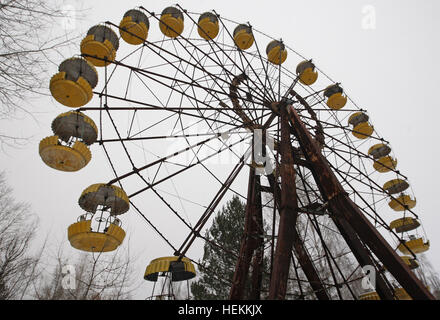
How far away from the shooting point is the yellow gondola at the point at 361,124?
12.2 metres

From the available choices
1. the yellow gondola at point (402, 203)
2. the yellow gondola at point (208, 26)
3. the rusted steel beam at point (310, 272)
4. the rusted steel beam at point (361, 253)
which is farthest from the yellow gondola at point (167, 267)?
the yellow gondola at point (402, 203)

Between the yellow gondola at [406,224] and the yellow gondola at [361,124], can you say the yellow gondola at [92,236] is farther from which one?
the yellow gondola at [406,224]

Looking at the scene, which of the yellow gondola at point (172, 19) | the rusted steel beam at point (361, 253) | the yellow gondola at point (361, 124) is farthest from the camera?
the yellow gondola at point (361, 124)

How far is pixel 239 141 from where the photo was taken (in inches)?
377

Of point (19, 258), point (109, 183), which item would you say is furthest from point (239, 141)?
point (19, 258)

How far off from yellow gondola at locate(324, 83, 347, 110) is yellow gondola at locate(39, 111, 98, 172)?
34.7 feet

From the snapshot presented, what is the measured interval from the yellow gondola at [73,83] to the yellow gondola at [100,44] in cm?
83

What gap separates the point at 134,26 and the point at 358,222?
9.51m

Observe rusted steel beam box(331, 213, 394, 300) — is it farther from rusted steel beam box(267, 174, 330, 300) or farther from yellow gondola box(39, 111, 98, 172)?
yellow gondola box(39, 111, 98, 172)

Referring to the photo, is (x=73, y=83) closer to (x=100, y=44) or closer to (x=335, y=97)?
(x=100, y=44)

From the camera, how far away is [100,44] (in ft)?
24.0

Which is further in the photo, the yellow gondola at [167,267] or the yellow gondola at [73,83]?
the yellow gondola at [167,267]

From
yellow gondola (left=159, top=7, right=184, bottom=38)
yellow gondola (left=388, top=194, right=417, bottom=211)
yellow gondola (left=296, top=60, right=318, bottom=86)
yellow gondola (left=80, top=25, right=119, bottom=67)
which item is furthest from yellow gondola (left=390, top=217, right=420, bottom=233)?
yellow gondola (left=80, top=25, right=119, bottom=67)

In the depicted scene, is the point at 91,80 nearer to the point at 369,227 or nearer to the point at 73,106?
the point at 73,106
